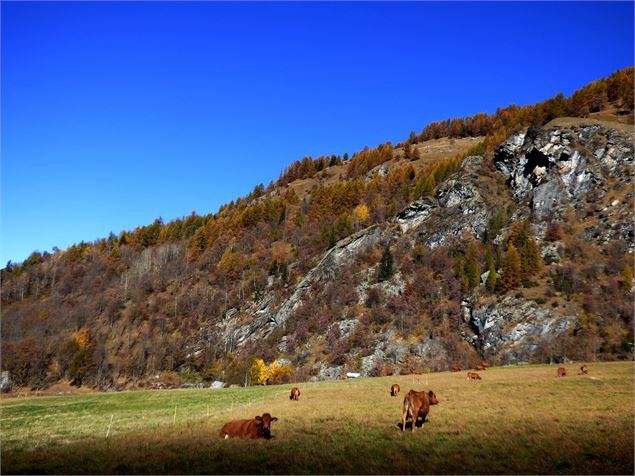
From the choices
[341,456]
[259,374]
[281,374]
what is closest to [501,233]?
[281,374]

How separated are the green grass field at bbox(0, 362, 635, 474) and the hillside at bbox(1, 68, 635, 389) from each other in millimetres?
59974

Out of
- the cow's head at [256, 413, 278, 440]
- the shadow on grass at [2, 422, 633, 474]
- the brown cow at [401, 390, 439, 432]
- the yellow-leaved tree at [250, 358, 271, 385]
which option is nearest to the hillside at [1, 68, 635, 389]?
the yellow-leaved tree at [250, 358, 271, 385]

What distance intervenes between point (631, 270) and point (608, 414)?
84.6 meters

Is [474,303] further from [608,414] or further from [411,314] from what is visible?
[608,414]

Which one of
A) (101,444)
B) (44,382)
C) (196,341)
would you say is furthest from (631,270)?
(44,382)

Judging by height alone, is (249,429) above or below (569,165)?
below

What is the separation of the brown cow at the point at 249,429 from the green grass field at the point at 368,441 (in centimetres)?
62

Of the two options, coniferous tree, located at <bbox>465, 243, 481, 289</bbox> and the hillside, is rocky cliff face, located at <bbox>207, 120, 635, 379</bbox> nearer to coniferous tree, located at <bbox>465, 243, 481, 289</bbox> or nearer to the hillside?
the hillside

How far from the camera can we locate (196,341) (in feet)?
432

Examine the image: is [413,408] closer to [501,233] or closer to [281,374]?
[281,374]

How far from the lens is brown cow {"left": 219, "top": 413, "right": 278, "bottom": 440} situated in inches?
725

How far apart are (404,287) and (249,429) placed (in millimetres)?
101579

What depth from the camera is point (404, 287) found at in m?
116

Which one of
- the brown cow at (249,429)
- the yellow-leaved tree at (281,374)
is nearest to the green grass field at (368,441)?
the brown cow at (249,429)
